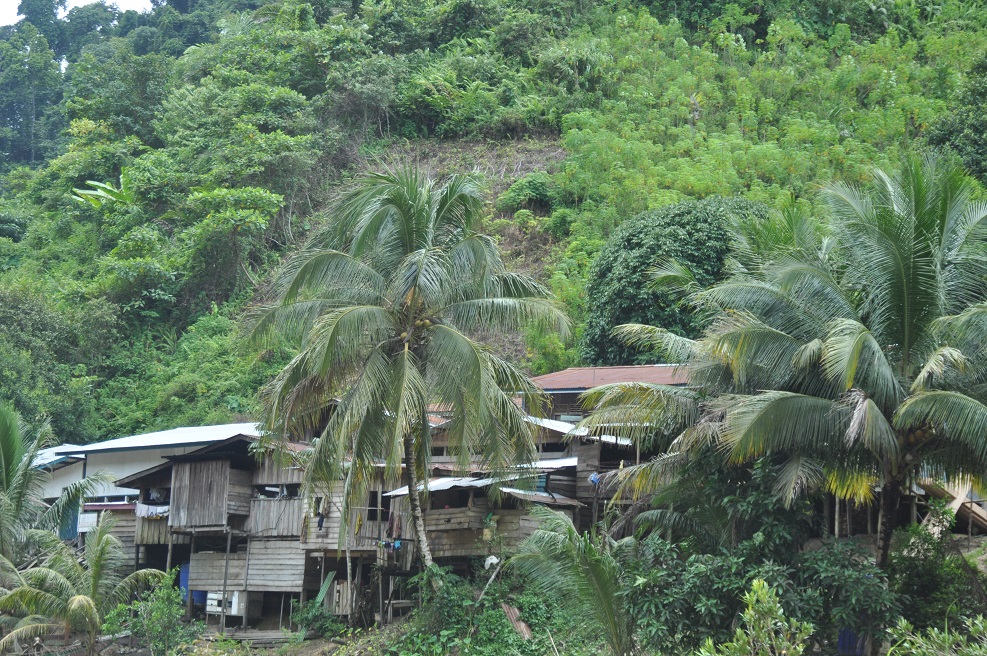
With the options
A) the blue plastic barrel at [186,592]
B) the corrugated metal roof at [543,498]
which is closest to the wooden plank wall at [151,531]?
the blue plastic barrel at [186,592]

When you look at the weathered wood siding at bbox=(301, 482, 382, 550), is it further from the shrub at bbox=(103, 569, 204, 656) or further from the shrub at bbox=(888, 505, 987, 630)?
the shrub at bbox=(888, 505, 987, 630)

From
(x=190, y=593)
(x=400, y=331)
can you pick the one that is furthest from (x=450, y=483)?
(x=190, y=593)

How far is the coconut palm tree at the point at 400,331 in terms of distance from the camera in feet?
52.3

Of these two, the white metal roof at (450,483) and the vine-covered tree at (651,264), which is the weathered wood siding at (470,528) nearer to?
the white metal roof at (450,483)

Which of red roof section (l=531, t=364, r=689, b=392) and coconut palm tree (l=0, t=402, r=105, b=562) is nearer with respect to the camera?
red roof section (l=531, t=364, r=689, b=392)

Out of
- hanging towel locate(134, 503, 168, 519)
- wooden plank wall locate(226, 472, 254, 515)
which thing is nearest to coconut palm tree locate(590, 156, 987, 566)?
wooden plank wall locate(226, 472, 254, 515)

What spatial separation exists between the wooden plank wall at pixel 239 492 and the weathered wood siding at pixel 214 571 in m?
1.07

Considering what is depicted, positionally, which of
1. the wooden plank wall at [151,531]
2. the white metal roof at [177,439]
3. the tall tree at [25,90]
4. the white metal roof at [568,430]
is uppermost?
the tall tree at [25,90]

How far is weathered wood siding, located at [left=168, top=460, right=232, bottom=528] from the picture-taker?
21.9 m

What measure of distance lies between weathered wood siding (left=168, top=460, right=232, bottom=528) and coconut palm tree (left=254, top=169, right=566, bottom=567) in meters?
5.14

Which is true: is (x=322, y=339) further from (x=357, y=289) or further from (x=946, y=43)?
(x=946, y=43)

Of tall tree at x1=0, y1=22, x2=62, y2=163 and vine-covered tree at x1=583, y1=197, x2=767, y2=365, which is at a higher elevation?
tall tree at x1=0, y1=22, x2=62, y2=163

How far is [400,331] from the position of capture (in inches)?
670

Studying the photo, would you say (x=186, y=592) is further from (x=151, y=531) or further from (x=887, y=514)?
(x=887, y=514)
